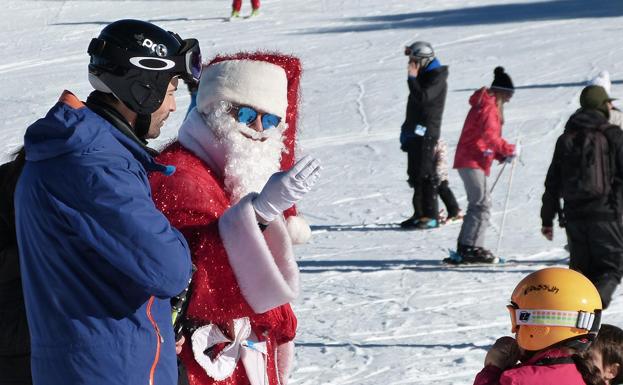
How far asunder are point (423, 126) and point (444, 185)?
27.2 inches

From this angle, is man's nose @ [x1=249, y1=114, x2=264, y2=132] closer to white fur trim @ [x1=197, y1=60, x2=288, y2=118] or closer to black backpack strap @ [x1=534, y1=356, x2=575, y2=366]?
white fur trim @ [x1=197, y1=60, x2=288, y2=118]

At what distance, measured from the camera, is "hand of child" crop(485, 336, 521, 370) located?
3.52m

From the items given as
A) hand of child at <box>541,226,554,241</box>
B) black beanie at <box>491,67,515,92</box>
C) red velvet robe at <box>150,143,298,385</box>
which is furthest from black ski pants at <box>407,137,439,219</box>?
red velvet robe at <box>150,143,298,385</box>

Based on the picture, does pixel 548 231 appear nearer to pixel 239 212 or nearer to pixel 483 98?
pixel 483 98

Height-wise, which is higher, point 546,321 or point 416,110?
point 546,321

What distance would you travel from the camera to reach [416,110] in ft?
36.0

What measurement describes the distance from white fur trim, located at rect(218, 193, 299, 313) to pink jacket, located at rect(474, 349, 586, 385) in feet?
2.24

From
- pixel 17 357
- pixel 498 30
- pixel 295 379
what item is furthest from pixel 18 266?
pixel 498 30

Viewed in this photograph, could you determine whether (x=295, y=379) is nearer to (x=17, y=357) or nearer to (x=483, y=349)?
(x=483, y=349)

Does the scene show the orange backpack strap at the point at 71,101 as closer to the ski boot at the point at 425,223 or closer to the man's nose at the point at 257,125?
the man's nose at the point at 257,125

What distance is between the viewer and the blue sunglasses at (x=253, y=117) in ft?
13.0

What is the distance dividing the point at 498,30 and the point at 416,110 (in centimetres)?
1449

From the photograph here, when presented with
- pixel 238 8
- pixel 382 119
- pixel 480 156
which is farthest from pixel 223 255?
pixel 238 8

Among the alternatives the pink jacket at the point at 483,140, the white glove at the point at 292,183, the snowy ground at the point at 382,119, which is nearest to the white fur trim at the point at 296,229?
the white glove at the point at 292,183
